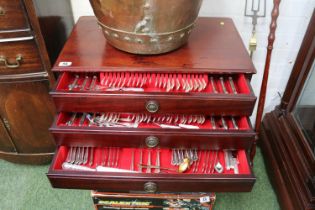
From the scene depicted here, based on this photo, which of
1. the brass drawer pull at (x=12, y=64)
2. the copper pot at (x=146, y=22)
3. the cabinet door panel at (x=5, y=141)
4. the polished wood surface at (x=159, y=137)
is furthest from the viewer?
the cabinet door panel at (x=5, y=141)

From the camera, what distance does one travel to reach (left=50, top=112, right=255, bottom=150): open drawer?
71 cm

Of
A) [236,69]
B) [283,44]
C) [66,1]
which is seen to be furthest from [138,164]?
[283,44]

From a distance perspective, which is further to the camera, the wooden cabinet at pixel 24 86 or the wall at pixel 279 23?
the wall at pixel 279 23

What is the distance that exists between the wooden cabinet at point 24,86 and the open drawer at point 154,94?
0.52 feet

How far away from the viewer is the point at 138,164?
31.3 inches

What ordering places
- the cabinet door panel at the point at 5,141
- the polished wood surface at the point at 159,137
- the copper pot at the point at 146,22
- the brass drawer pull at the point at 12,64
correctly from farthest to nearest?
the cabinet door panel at the point at 5,141 → the brass drawer pull at the point at 12,64 → the polished wood surface at the point at 159,137 → the copper pot at the point at 146,22

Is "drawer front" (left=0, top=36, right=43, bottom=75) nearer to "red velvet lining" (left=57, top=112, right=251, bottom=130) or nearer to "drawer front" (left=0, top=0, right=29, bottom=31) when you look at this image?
"drawer front" (left=0, top=0, right=29, bottom=31)

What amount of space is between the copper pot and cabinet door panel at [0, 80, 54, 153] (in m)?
0.34

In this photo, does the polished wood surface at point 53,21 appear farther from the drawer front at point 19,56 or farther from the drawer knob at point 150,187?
the drawer knob at point 150,187

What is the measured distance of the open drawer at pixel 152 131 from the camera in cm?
71

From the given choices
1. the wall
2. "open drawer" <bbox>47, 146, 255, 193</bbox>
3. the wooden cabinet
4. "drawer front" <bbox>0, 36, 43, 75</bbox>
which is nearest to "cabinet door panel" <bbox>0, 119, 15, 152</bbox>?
the wooden cabinet

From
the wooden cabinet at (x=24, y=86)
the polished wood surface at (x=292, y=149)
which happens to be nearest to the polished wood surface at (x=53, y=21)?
the wooden cabinet at (x=24, y=86)

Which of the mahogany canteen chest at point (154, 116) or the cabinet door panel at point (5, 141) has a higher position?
the mahogany canteen chest at point (154, 116)

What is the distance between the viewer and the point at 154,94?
0.67 meters
